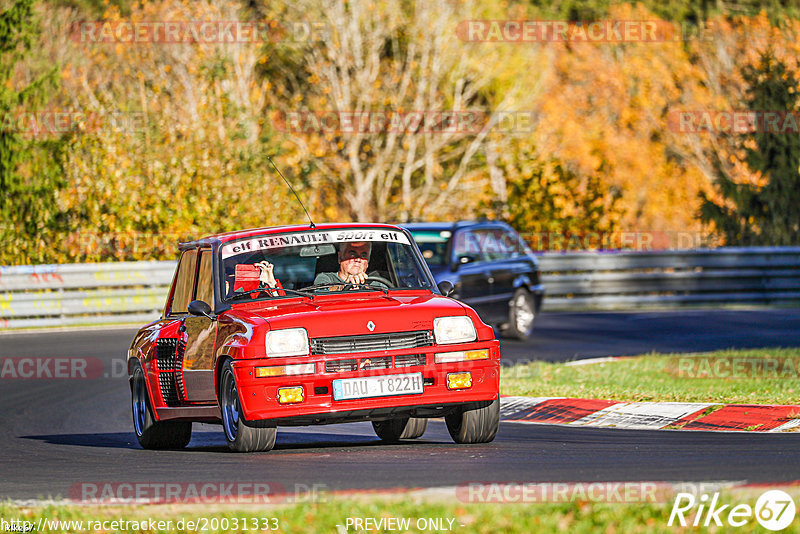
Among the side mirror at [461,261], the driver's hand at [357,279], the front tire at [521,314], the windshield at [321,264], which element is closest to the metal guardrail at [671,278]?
the front tire at [521,314]

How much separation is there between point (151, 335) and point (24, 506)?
363 cm

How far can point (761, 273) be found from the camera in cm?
2841

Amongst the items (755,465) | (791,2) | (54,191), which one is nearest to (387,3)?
(54,191)

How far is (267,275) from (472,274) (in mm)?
10320

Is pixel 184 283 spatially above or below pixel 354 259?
below

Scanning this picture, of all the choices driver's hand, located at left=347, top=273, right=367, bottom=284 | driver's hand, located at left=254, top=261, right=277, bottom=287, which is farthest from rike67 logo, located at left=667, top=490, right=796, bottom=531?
driver's hand, located at left=254, top=261, right=277, bottom=287

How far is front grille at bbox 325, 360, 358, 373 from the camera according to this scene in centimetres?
865

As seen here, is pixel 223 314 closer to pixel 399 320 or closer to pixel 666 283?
pixel 399 320

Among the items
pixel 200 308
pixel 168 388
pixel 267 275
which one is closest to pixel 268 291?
Answer: pixel 267 275

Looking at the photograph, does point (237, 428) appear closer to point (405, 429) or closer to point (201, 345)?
point (201, 345)

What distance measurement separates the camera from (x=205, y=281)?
1009cm

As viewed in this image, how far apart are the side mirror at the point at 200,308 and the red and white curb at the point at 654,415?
323 cm

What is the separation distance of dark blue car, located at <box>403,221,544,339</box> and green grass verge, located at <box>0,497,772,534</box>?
41.9 feet

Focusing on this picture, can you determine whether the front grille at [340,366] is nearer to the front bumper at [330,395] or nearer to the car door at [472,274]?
the front bumper at [330,395]
